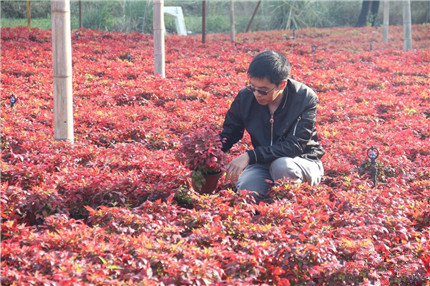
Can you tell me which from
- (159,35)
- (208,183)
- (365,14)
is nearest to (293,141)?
(208,183)

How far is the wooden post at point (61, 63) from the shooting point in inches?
192

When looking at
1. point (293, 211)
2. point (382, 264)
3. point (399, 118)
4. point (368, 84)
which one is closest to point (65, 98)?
point (293, 211)

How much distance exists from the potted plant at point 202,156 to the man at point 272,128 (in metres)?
0.12

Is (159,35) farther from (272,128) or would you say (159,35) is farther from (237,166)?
(237,166)

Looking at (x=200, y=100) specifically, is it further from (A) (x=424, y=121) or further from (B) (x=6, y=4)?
(B) (x=6, y=4)

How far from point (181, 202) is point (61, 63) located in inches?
76.7

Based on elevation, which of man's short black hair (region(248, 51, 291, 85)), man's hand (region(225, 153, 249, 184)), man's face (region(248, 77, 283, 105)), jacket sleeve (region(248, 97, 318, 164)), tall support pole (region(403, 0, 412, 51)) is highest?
tall support pole (region(403, 0, 412, 51))

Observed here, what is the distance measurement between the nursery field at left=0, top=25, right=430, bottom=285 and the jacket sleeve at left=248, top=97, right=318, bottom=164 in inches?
9.4

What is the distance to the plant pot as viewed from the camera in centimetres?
388

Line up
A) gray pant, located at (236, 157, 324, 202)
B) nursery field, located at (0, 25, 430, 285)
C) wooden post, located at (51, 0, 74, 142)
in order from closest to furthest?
nursery field, located at (0, 25, 430, 285)
gray pant, located at (236, 157, 324, 202)
wooden post, located at (51, 0, 74, 142)

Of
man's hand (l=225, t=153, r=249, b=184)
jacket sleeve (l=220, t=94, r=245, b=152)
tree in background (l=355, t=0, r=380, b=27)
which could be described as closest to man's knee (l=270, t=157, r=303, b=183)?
A: man's hand (l=225, t=153, r=249, b=184)

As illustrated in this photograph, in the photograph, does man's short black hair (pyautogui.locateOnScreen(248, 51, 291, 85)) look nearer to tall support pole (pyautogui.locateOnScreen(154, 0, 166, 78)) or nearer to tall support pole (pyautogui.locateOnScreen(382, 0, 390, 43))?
tall support pole (pyautogui.locateOnScreen(154, 0, 166, 78))

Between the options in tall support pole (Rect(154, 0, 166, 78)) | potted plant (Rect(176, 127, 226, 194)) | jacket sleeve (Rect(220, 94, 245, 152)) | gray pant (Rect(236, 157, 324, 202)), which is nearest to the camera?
potted plant (Rect(176, 127, 226, 194))

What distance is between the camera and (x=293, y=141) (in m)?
4.01
